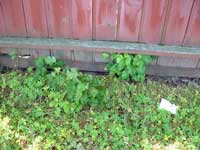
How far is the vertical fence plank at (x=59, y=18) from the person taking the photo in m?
2.37

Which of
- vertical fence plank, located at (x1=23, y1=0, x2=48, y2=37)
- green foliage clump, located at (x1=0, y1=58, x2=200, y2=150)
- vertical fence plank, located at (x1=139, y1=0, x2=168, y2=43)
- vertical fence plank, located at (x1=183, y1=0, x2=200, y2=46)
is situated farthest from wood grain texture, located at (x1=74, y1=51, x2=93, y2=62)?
vertical fence plank, located at (x1=183, y1=0, x2=200, y2=46)

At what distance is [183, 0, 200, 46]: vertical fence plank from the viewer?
7.63 ft

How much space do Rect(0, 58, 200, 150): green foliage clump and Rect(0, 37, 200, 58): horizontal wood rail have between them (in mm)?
180

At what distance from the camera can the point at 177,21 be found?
2.40 metres

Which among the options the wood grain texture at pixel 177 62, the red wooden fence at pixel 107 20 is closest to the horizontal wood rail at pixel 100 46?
the red wooden fence at pixel 107 20

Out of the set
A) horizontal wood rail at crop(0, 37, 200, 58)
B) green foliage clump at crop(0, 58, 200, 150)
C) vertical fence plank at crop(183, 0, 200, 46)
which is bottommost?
green foliage clump at crop(0, 58, 200, 150)

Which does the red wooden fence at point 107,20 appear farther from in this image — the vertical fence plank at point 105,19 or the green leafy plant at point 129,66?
the green leafy plant at point 129,66

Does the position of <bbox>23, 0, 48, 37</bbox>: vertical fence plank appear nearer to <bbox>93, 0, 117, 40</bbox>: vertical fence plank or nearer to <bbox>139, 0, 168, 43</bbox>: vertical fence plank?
<bbox>93, 0, 117, 40</bbox>: vertical fence plank

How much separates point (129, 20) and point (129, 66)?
1.37ft

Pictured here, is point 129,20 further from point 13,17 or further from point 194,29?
point 13,17

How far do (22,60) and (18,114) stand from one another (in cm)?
56

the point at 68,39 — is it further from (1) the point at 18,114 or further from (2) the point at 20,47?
(1) the point at 18,114

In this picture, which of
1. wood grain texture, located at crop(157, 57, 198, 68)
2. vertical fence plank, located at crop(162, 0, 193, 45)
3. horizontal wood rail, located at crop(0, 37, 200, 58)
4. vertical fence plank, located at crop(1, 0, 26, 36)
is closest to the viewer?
vertical fence plank, located at crop(162, 0, 193, 45)

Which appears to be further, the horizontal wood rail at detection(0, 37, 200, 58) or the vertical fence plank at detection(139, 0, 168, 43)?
the horizontal wood rail at detection(0, 37, 200, 58)
